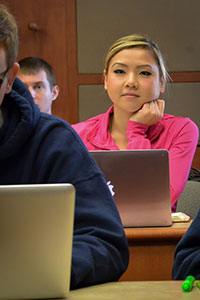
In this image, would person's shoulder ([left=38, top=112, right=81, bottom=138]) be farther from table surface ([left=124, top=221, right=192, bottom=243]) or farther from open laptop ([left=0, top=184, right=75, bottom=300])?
table surface ([left=124, top=221, right=192, bottom=243])

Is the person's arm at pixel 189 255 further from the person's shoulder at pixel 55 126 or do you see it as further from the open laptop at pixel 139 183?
the open laptop at pixel 139 183

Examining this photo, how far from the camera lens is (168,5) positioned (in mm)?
4059

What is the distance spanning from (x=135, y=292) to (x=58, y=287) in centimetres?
13

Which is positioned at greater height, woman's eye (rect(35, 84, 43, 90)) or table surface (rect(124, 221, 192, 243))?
woman's eye (rect(35, 84, 43, 90))

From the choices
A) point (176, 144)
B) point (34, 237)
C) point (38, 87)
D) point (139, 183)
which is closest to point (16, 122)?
point (34, 237)

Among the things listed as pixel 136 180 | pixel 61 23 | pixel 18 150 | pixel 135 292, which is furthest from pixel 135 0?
pixel 135 292

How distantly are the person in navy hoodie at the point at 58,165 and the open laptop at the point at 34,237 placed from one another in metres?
0.19

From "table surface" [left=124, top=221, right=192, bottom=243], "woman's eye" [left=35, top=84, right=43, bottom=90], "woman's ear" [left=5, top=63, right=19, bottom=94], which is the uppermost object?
"woman's ear" [left=5, top=63, right=19, bottom=94]

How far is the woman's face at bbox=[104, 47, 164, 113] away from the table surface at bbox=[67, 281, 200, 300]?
A: 5.06 ft

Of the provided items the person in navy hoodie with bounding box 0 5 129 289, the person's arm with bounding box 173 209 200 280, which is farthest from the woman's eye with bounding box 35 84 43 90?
the person's arm with bounding box 173 209 200 280

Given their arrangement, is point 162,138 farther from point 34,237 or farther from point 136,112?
point 34,237

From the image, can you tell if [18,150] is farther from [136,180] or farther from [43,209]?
[136,180]

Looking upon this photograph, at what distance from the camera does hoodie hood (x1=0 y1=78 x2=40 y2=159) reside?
1.10 m

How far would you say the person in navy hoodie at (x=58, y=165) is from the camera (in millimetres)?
1002
